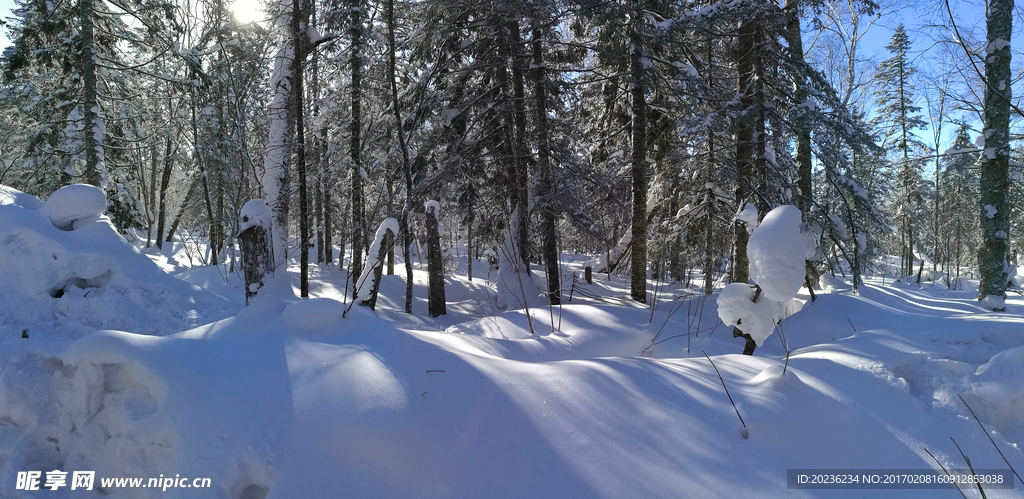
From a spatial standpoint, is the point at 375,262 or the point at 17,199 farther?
the point at 17,199

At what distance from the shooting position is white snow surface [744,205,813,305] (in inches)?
112

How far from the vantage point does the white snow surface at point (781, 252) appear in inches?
112

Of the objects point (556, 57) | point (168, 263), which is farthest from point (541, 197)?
point (168, 263)

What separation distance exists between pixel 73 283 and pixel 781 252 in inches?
314

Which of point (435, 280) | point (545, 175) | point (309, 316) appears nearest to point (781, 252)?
point (309, 316)

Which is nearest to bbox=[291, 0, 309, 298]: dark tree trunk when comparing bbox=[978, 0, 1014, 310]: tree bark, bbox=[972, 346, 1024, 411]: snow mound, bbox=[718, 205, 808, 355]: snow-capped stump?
bbox=[718, 205, 808, 355]: snow-capped stump

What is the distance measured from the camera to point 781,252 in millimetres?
2852

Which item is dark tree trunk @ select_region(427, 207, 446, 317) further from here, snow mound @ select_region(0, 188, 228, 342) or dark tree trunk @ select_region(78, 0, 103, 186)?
dark tree trunk @ select_region(78, 0, 103, 186)

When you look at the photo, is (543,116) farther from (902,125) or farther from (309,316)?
(902,125)

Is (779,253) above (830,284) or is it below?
above

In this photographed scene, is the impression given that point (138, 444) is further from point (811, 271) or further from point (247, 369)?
point (811, 271)

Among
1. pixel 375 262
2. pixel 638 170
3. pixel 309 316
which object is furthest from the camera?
pixel 638 170

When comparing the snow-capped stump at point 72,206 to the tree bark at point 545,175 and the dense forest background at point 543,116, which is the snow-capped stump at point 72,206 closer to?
the dense forest background at point 543,116

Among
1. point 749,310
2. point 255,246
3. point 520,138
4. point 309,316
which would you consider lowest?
point 309,316
